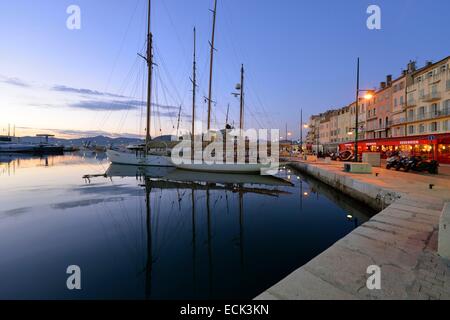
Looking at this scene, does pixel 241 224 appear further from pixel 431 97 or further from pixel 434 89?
pixel 434 89

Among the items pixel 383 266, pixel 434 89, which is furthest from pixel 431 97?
pixel 383 266

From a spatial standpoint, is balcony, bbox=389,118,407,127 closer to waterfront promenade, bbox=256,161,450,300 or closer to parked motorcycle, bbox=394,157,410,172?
parked motorcycle, bbox=394,157,410,172

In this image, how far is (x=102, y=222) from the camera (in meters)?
10.1

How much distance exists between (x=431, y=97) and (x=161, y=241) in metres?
43.7

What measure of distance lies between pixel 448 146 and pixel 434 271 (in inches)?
1300

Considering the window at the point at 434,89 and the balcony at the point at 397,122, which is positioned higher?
the window at the point at 434,89

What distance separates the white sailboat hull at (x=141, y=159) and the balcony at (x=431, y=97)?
40.1 meters

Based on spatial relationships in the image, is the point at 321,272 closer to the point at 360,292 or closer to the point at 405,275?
the point at 360,292

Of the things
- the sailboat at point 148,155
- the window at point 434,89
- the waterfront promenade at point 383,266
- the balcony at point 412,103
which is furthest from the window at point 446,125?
the sailboat at point 148,155

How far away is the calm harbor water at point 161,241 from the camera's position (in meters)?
5.50

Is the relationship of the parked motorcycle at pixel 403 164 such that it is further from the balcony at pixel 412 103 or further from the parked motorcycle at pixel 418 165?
the balcony at pixel 412 103

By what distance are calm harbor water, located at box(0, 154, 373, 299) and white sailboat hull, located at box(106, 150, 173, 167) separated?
17.9 metres
